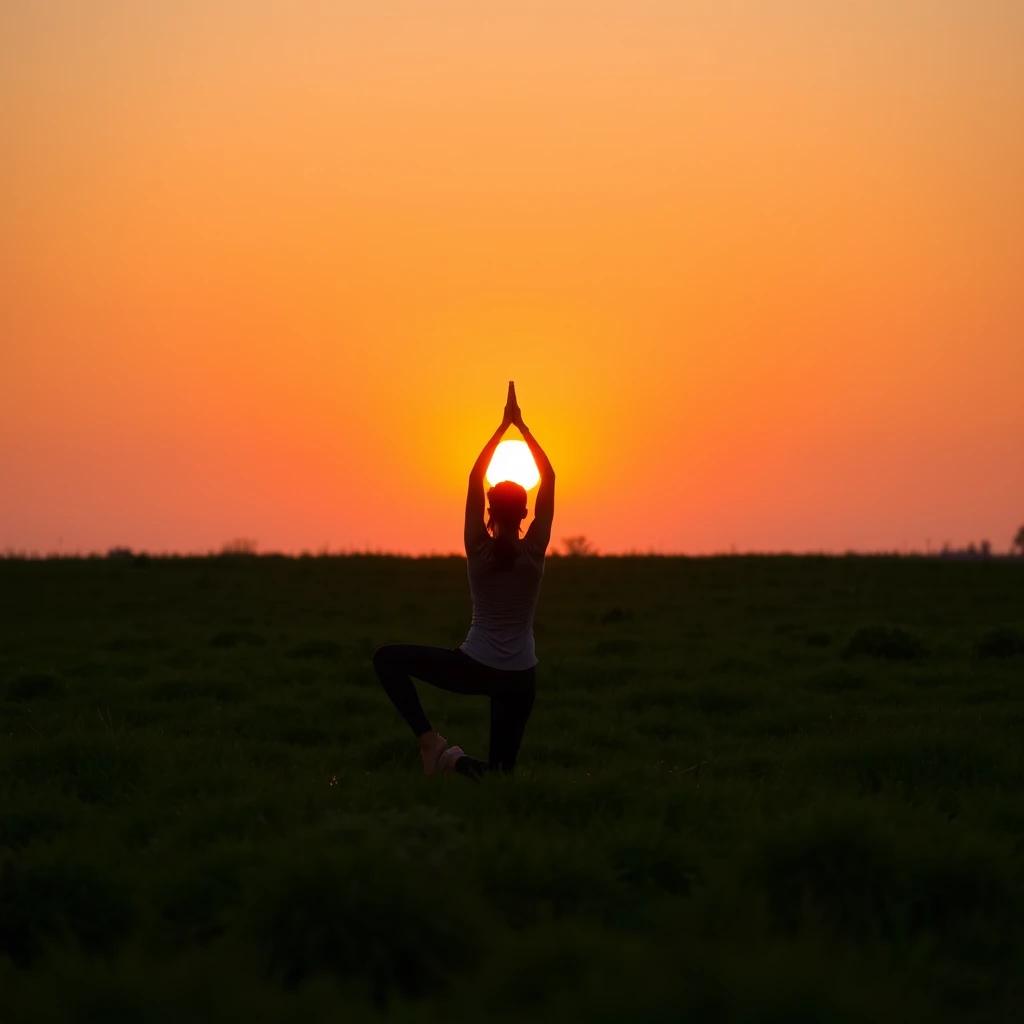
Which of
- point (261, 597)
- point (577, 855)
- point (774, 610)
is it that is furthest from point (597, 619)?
point (577, 855)

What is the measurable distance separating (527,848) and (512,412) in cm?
395

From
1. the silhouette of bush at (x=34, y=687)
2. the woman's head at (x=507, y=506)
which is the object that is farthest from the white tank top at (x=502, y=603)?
the silhouette of bush at (x=34, y=687)

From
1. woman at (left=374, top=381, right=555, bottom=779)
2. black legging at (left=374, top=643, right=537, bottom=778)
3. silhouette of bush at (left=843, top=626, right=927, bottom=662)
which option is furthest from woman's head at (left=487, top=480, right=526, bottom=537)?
silhouette of bush at (left=843, top=626, right=927, bottom=662)

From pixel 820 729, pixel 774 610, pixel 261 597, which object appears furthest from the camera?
pixel 261 597

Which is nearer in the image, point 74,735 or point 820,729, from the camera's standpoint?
point 74,735

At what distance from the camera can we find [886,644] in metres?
20.7

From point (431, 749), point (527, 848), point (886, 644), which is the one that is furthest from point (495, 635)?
point (886, 644)

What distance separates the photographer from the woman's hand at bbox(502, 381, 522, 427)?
414 inches

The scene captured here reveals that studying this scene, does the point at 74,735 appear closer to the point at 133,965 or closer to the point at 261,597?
the point at 133,965

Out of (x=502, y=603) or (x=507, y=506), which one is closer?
(x=507, y=506)

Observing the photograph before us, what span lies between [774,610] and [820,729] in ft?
51.6

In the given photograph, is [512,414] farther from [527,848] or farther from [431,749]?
[527,848]

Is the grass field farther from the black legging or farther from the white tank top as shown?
the white tank top

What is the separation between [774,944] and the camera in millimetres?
5965
